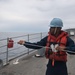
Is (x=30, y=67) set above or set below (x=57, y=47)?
below

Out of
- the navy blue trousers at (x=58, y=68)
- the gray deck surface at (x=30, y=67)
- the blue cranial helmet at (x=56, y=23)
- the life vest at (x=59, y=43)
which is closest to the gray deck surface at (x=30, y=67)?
the gray deck surface at (x=30, y=67)

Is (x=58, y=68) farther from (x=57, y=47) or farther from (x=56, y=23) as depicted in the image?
(x=56, y=23)

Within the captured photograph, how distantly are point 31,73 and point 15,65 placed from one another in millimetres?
1400

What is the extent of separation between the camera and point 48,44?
513 centimetres

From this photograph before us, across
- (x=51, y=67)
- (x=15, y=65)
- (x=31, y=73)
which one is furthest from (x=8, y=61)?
(x=51, y=67)

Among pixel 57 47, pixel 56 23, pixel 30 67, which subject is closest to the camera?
pixel 57 47

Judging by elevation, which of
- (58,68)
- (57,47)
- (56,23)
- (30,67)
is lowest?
(30,67)

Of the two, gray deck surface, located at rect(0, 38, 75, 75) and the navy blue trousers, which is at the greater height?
the navy blue trousers

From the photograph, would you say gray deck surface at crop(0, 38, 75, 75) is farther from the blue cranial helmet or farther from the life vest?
the blue cranial helmet

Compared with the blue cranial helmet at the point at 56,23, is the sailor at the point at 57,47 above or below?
below

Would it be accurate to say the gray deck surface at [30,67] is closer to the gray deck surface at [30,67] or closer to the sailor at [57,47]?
the gray deck surface at [30,67]

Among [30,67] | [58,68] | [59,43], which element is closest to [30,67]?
[30,67]

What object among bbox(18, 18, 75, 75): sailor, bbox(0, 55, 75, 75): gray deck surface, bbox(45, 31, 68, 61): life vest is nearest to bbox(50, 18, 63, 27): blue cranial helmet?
bbox(18, 18, 75, 75): sailor

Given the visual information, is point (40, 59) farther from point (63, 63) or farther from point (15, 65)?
point (63, 63)
